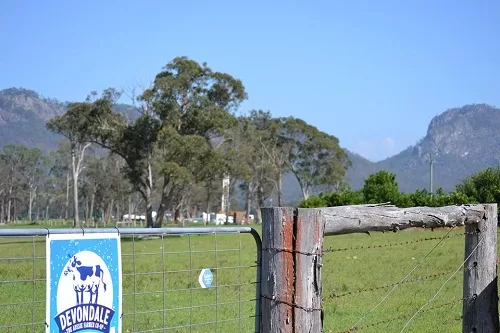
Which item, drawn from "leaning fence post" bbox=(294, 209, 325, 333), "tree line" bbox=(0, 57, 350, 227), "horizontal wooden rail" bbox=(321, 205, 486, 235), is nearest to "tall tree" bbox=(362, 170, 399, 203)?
"tree line" bbox=(0, 57, 350, 227)

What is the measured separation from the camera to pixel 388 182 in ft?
147

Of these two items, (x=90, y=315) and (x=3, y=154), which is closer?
(x=90, y=315)

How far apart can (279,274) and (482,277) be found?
9.90ft

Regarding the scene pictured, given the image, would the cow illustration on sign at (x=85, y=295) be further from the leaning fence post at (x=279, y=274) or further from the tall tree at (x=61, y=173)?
the tall tree at (x=61, y=173)

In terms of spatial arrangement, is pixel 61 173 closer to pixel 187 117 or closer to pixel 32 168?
pixel 32 168

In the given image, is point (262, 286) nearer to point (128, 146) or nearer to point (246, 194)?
point (128, 146)

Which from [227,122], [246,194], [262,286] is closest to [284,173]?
[246,194]

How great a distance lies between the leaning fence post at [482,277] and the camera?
286 inches

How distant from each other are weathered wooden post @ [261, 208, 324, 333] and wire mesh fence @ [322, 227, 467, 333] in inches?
14.2

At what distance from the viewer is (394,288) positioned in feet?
30.1

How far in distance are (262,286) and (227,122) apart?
140 feet

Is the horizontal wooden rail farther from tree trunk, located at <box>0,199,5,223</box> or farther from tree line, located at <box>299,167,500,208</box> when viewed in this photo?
tree trunk, located at <box>0,199,5,223</box>

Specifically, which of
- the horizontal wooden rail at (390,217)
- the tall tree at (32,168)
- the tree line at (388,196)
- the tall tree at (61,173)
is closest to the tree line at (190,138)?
the tree line at (388,196)

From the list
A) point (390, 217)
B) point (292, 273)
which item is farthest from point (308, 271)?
point (390, 217)
